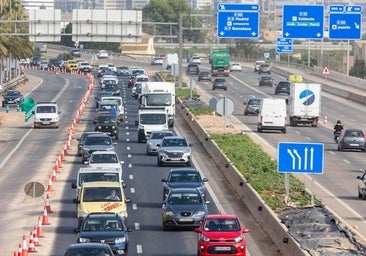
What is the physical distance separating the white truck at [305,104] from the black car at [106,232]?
48.2 meters

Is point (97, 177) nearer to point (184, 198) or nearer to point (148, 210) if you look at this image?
point (148, 210)

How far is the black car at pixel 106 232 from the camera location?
3036 cm

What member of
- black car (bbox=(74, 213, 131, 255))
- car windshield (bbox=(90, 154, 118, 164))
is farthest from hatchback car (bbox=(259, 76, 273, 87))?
black car (bbox=(74, 213, 131, 255))

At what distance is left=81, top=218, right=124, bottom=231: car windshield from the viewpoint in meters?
31.3

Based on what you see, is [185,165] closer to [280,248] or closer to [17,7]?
[280,248]

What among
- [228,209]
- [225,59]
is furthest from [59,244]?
[225,59]

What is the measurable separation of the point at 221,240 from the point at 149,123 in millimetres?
36770

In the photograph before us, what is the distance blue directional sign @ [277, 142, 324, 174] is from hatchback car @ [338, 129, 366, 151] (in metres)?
29.7

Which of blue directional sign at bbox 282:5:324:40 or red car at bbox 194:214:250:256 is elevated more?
blue directional sign at bbox 282:5:324:40

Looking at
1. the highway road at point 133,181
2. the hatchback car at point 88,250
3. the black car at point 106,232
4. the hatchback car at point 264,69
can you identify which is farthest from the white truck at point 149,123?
the hatchback car at point 264,69

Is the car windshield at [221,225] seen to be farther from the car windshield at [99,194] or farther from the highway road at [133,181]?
the car windshield at [99,194]

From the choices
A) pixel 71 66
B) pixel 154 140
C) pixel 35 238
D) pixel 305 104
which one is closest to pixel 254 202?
pixel 35 238

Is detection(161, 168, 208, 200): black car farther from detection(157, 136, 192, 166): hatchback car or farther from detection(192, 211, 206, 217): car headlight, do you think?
detection(157, 136, 192, 166): hatchback car

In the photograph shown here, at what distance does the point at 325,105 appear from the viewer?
103500 mm
